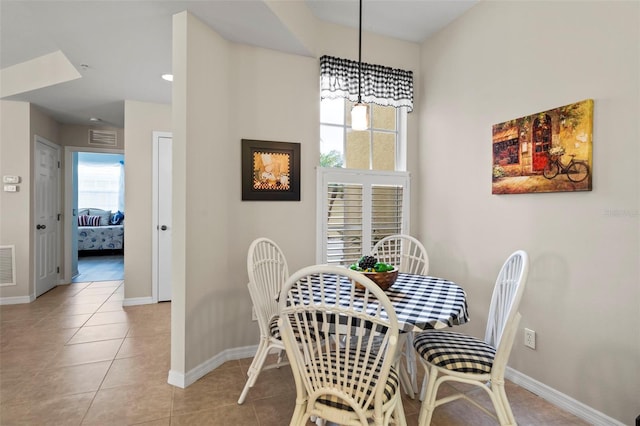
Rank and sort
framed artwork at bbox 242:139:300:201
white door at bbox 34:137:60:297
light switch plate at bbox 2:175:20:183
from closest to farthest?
framed artwork at bbox 242:139:300:201 < light switch plate at bbox 2:175:20:183 < white door at bbox 34:137:60:297

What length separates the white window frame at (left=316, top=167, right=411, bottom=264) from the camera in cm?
289

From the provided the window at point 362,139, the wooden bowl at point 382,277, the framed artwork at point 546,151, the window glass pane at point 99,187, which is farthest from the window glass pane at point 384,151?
the window glass pane at point 99,187

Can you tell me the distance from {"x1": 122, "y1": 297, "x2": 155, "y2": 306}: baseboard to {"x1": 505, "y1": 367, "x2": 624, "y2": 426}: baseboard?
12.4 feet

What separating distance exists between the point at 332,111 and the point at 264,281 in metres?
1.76

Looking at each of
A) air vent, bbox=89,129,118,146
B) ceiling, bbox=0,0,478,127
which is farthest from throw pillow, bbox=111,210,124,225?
ceiling, bbox=0,0,478,127

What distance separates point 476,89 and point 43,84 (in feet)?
13.8

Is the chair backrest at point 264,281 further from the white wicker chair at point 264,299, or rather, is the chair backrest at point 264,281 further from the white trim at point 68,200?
the white trim at point 68,200

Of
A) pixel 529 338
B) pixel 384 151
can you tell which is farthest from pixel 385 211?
pixel 529 338

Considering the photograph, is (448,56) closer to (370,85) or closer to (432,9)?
(432,9)

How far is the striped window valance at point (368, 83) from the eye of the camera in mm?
2844

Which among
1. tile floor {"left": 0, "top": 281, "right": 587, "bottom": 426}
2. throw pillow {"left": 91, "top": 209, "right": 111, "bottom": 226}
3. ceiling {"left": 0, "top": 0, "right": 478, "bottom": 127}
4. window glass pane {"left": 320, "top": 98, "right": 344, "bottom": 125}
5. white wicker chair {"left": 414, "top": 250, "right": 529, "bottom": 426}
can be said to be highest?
ceiling {"left": 0, "top": 0, "right": 478, "bottom": 127}

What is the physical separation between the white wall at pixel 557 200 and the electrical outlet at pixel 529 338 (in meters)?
0.03

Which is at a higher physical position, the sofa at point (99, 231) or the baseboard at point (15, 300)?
the sofa at point (99, 231)

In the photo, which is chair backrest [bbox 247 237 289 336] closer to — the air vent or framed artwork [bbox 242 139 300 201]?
framed artwork [bbox 242 139 300 201]
